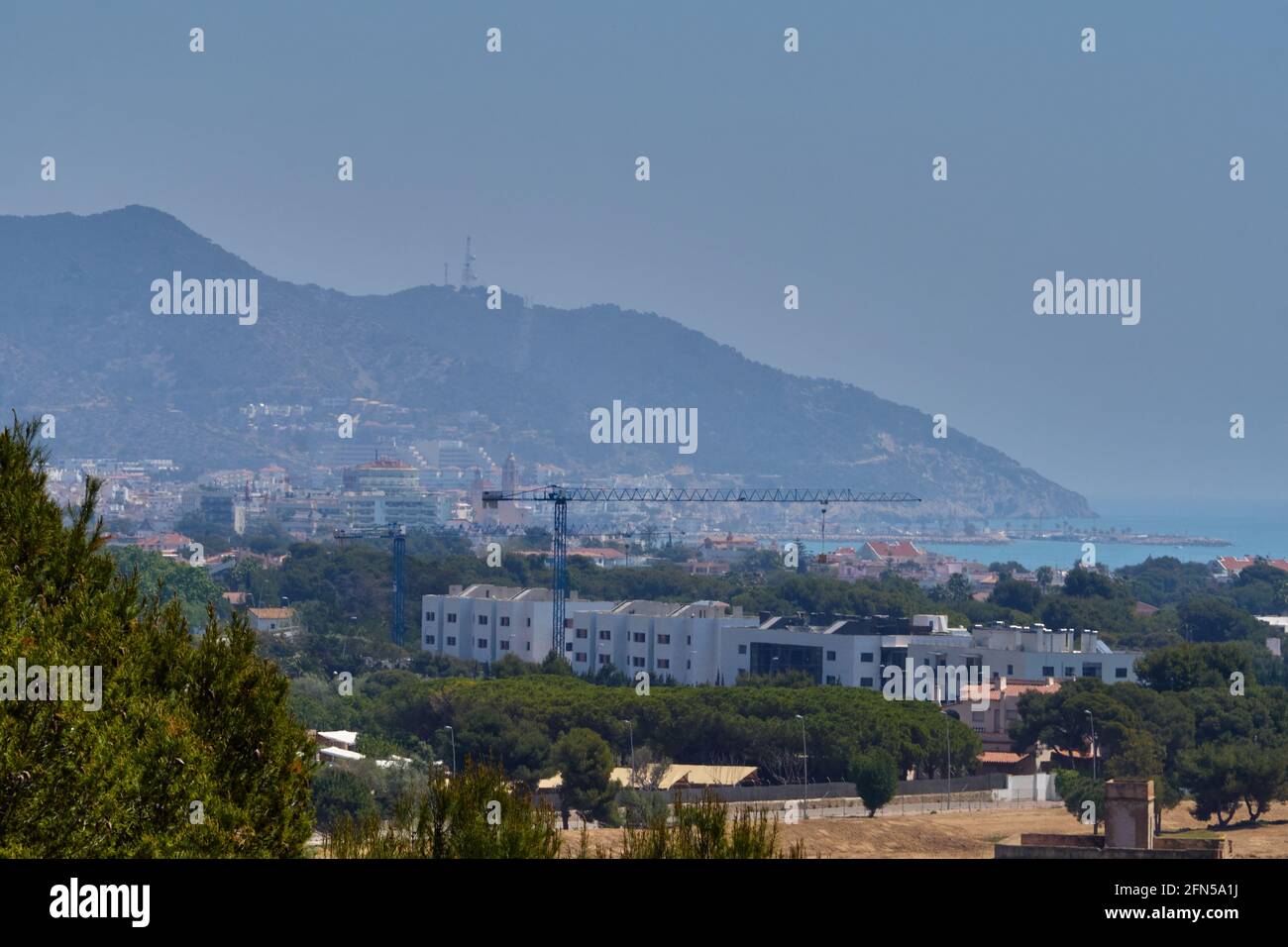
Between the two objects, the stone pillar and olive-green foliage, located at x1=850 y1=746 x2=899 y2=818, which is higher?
the stone pillar

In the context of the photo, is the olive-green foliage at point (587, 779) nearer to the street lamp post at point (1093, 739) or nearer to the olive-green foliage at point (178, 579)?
the street lamp post at point (1093, 739)

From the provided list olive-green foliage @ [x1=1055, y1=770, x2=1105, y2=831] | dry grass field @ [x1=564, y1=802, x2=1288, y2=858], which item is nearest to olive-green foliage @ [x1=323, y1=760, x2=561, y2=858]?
dry grass field @ [x1=564, y1=802, x2=1288, y2=858]

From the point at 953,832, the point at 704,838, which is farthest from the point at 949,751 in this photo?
the point at 704,838

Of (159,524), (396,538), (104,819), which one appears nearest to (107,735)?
(104,819)

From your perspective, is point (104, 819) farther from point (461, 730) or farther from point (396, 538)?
point (396, 538)

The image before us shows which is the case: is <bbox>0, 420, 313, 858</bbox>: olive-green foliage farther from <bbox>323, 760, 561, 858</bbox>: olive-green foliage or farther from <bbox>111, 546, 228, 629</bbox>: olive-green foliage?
<bbox>111, 546, 228, 629</bbox>: olive-green foliage
